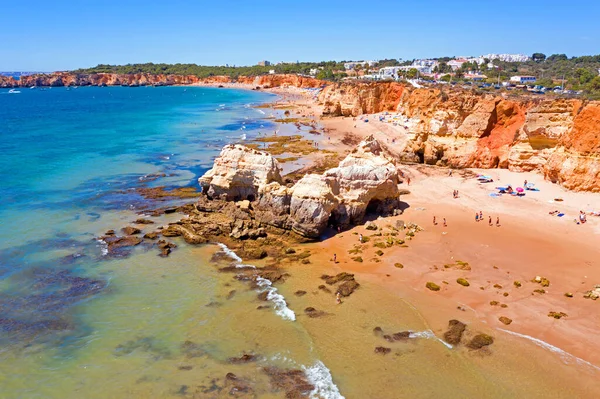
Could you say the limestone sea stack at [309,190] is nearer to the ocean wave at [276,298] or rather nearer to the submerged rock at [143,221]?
the submerged rock at [143,221]

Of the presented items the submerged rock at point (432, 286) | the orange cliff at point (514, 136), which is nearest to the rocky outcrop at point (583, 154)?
the orange cliff at point (514, 136)

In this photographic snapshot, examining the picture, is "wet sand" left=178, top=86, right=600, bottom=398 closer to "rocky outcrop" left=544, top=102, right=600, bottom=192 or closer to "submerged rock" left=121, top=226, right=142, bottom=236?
"rocky outcrop" left=544, top=102, right=600, bottom=192

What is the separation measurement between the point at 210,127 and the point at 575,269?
6718 centimetres

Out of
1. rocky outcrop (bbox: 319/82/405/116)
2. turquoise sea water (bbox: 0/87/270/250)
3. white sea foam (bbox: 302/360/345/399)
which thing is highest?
rocky outcrop (bbox: 319/82/405/116)

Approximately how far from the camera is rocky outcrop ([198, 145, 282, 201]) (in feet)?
95.0

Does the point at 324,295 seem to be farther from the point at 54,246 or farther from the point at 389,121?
the point at 389,121

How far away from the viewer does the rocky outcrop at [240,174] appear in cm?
2895

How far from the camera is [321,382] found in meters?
14.9

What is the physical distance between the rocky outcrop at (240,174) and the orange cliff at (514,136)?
65.7 ft

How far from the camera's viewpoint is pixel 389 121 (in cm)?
6719

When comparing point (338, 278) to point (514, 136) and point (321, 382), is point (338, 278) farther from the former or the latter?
point (514, 136)

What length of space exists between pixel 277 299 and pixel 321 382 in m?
5.71

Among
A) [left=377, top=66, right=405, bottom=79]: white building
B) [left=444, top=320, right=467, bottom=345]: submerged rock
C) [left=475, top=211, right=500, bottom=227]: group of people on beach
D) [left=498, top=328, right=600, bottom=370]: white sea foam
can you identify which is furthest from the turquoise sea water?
[left=377, top=66, right=405, bottom=79]: white building

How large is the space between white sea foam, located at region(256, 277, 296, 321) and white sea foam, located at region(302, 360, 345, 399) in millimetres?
3168
